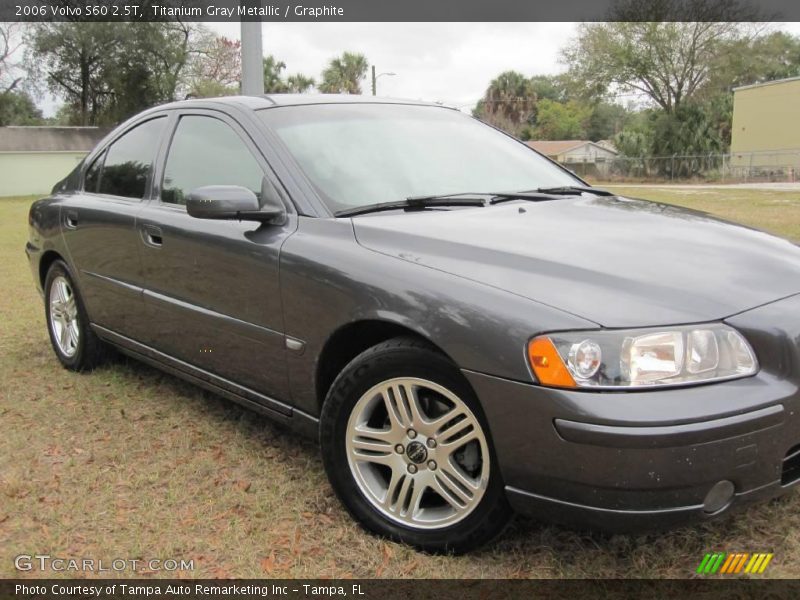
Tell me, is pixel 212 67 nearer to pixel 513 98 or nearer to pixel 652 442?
pixel 513 98

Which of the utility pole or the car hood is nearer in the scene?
the car hood

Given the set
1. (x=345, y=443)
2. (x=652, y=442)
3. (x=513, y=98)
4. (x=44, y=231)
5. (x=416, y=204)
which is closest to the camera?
(x=652, y=442)

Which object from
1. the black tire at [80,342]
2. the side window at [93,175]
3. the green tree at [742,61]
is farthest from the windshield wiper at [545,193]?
the green tree at [742,61]

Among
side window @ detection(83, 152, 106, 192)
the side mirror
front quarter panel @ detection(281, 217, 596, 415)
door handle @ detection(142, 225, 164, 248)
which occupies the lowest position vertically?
front quarter panel @ detection(281, 217, 596, 415)

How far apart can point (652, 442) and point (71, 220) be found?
3.60 meters

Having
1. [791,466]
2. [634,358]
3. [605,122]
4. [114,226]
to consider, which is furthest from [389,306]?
[605,122]

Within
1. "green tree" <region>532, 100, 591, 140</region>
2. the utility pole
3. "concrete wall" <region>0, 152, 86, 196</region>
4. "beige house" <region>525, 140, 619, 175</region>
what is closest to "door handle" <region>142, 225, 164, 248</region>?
the utility pole

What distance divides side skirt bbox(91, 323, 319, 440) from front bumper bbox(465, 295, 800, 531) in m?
0.96

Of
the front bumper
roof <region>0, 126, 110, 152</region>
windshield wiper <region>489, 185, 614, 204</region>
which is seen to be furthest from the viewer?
roof <region>0, 126, 110, 152</region>

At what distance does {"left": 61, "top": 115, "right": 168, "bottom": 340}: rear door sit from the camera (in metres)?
3.79

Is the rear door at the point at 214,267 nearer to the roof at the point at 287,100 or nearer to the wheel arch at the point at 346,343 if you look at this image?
the roof at the point at 287,100

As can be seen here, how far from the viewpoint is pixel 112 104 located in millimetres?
49156

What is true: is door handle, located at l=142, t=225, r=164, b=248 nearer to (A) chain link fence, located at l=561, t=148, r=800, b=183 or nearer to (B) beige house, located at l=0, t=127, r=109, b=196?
(A) chain link fence, located at l=561, t=148, r=800, b=183

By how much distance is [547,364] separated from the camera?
2041 mm
